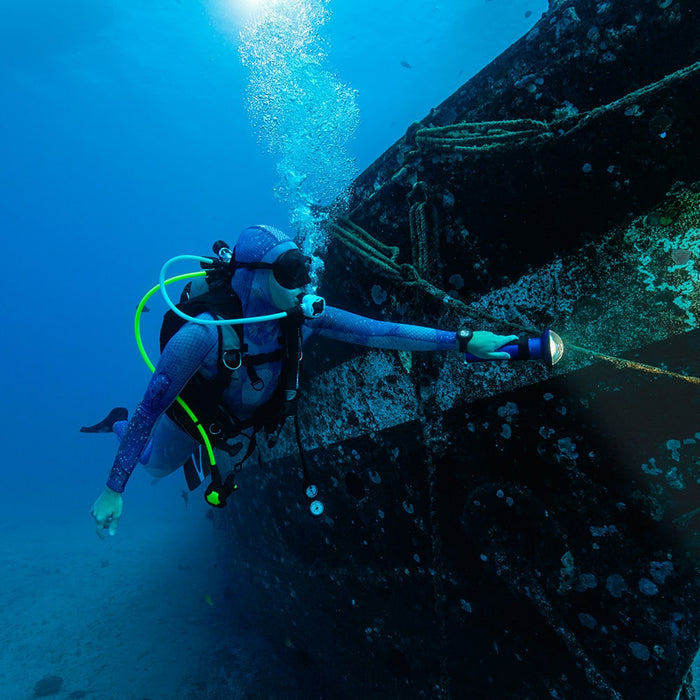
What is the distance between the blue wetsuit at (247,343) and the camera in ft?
6.84

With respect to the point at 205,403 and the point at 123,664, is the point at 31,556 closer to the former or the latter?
the point at 123,664

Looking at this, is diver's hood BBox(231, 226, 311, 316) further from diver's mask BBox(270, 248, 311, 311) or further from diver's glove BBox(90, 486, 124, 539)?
diver's glove BBox(90, 486, 124, 539)

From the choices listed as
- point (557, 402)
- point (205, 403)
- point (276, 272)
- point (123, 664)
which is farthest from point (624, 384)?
point (123, 664)

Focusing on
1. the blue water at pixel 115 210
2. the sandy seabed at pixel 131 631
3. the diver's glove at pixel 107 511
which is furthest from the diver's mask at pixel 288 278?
the sandy seabed at pixel 131 631

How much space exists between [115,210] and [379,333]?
345 ft

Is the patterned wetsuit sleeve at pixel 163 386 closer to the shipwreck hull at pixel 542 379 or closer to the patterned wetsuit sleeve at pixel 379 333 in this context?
the patterned wetsuit sleeve at pixel 379 333

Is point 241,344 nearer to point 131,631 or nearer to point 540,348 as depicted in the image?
point 540,348

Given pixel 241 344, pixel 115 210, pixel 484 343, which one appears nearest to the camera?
pixel 484 343

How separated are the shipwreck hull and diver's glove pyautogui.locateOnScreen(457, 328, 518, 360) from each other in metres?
0.21

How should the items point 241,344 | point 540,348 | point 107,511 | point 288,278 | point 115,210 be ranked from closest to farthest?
point 540,348 < point 107,511 < point 288,278 < point 241,344 < point 115,210

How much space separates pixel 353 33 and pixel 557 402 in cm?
6194

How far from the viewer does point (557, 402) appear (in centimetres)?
184

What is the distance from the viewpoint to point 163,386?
2088 millimetres

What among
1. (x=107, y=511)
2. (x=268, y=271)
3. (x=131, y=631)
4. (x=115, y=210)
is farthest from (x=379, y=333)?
(x=115, y=210)
